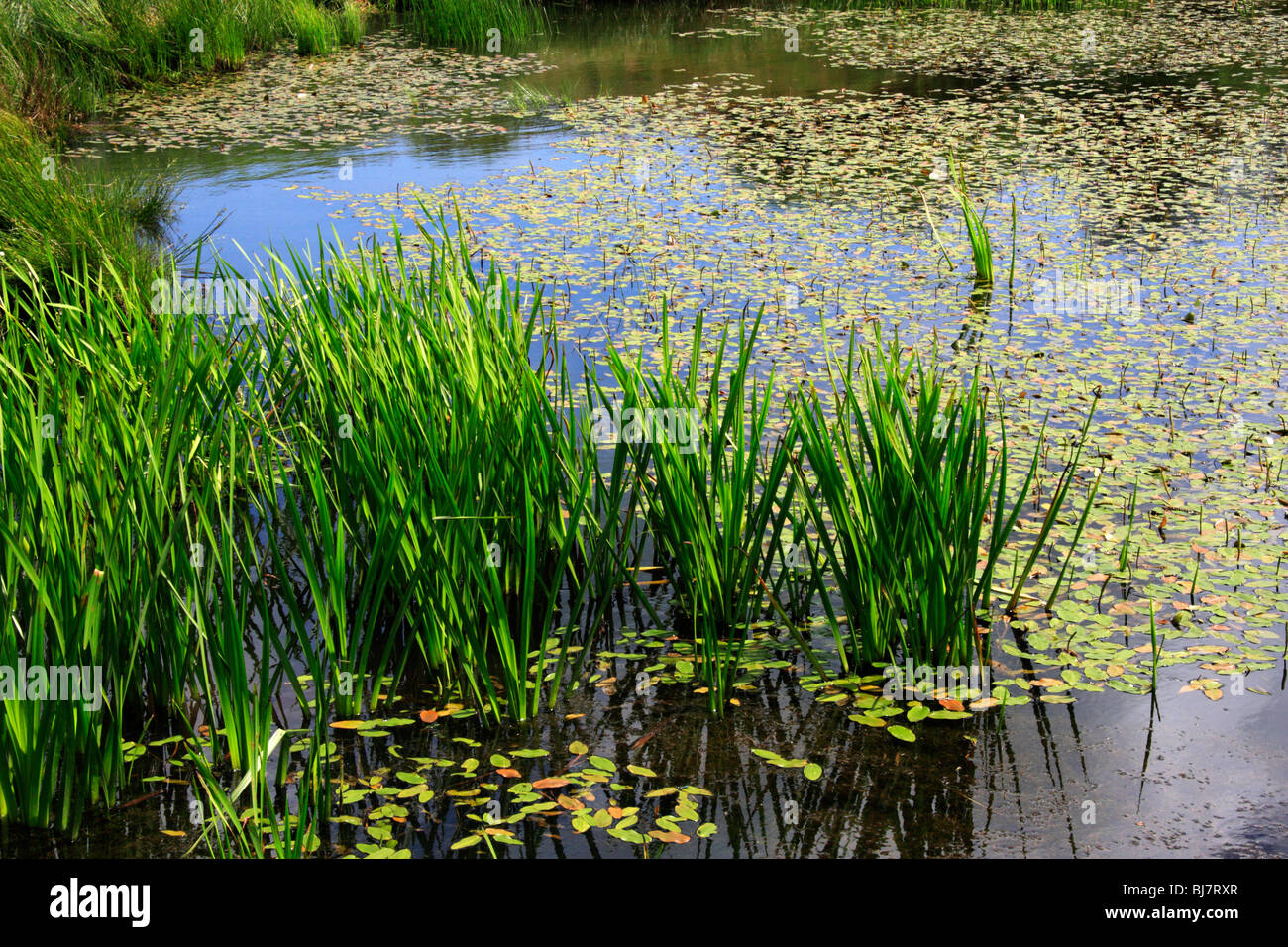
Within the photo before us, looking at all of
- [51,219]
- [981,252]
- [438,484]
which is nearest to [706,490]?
[438,484]

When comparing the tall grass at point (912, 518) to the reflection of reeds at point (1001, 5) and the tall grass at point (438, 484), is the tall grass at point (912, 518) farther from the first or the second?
the reflection of reeds at point (1001, 5)

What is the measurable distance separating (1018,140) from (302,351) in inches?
265

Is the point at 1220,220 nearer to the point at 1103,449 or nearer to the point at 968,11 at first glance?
the point at 1103,449

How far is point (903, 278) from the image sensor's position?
19.3 ft

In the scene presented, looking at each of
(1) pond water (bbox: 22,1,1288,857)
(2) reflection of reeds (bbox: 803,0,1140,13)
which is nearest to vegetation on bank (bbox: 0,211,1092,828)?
(1) pond water (bbox: 22,1,1288,857)

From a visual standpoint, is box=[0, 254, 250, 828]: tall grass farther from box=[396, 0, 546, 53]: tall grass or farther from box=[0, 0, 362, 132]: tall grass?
box=[396, 0, 546, 53]: tall grass

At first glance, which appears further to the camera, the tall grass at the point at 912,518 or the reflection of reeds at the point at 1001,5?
the reflection of reeds at the point at 1001,5

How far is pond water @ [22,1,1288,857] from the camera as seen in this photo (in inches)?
96.7

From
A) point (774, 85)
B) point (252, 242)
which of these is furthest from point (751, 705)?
point (774, 85)

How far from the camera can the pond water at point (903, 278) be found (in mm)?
2457

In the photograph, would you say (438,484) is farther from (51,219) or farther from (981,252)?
(981,252)

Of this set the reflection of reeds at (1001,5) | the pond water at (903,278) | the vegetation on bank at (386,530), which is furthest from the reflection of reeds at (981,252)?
the reflection of reeds at (1001,5)

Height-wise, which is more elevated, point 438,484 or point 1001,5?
point 1001,5

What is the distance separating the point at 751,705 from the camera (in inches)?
110
